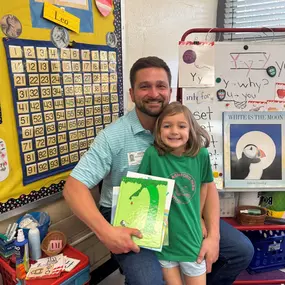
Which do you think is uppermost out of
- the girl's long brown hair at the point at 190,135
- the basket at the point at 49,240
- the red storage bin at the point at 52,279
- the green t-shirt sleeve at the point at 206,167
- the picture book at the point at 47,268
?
the girl's long brown hair at the point at 190,135

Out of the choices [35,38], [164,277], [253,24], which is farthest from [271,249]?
[35,38]

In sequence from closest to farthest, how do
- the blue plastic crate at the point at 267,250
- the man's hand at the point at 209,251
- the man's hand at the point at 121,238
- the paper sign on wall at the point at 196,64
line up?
the man's hand at the point at 121,238 < the man's hand at the point at 209,251 < the paper sign on wall at the point at 196,64 < the blue plastic crate at the point at 267,250

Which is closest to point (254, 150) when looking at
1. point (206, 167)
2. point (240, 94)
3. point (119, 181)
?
point (240, 94)

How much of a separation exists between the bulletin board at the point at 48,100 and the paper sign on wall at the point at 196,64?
1.38 ft

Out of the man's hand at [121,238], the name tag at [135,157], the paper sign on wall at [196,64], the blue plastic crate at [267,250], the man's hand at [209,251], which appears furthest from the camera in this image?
the blue plastic crate at [267,250]

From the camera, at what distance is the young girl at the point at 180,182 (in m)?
1.20

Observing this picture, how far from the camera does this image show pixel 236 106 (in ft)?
5.29

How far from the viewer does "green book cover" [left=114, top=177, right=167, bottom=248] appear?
115 cm

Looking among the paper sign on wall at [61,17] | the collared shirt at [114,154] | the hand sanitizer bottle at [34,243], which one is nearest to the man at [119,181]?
the collared shirt at [114,154]

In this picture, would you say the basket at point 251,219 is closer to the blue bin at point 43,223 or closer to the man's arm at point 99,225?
the man's arm at point 99,225

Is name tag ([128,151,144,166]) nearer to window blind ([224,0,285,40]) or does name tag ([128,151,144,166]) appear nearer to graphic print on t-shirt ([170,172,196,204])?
graphic print on t-shirt ([170,172,196,204])

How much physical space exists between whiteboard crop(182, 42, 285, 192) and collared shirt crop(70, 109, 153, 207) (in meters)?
0.41

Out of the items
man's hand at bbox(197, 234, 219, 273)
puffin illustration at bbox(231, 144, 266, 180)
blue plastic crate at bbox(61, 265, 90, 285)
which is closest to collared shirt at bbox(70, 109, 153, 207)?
blue plastic crate at bbox(61, 265, 90, 285)

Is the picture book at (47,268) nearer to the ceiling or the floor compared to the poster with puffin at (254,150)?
nearer to the floor
